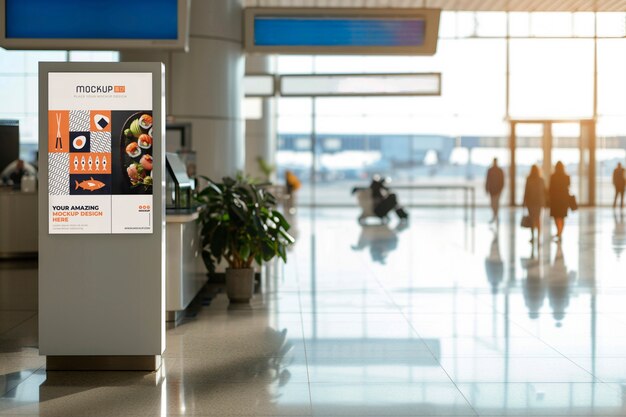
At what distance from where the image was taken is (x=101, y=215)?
20.7 ft

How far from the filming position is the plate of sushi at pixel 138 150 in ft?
20.5

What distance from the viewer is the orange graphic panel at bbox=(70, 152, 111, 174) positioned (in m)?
6.25

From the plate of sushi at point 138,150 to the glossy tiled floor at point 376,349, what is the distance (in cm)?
129

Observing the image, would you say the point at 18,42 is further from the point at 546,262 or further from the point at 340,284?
the point at 546,262

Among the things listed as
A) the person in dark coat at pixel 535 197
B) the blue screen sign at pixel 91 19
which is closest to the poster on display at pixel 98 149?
the blue screen sign at pixel 91 19

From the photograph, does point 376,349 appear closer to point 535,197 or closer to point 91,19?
point 91,19

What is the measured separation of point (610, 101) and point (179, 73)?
24324 millimetres

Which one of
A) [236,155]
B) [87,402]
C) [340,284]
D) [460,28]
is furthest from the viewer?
[460,28]

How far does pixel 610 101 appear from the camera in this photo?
3275cm

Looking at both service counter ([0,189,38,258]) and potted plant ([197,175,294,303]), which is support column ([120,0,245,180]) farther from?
service counter ([0,189,38,258])

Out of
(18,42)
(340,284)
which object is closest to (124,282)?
(18,42)

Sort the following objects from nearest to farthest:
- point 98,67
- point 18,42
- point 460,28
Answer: point 98,67, point 18,42, point 460,28

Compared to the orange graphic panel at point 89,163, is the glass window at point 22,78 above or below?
above

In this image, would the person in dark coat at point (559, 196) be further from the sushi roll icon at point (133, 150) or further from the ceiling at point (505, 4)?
the sushi roll icon at point (133, 150)
